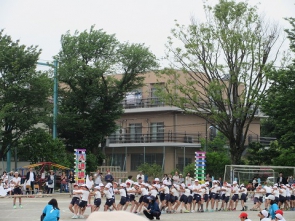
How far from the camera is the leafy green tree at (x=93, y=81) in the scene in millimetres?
47938

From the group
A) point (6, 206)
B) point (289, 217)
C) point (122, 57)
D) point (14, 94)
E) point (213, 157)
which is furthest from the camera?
point (122, 57)

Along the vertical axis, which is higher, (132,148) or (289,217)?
(132,148)

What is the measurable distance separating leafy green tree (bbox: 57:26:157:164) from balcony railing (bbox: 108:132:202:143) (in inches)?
254

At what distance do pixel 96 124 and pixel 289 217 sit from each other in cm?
2477

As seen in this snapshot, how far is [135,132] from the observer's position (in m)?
58.1

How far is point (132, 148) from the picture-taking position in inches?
2269

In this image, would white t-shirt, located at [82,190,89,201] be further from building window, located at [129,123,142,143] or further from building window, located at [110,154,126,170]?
building window, located at [110,154,126,170]

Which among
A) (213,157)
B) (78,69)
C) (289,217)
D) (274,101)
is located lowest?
(289,217)

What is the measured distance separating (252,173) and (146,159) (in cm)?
1864

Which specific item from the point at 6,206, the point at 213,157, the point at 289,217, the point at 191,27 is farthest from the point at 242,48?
the point at 6,206

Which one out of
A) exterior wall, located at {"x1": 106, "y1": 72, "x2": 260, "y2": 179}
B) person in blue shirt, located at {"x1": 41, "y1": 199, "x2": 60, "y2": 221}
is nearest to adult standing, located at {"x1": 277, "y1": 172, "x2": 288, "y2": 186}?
exterior wall, located at {"x1": 106, "y1": 72, "x2": 260, "y2": 179}

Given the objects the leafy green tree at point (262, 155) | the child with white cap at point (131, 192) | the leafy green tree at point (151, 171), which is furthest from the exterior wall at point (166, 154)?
the child with white cap at point (131, 192)

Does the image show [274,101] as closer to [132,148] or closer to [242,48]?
[242,48]

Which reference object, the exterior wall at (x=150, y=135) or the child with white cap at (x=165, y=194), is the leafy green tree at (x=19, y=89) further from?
the child with white cap at (x=165, y=194)
